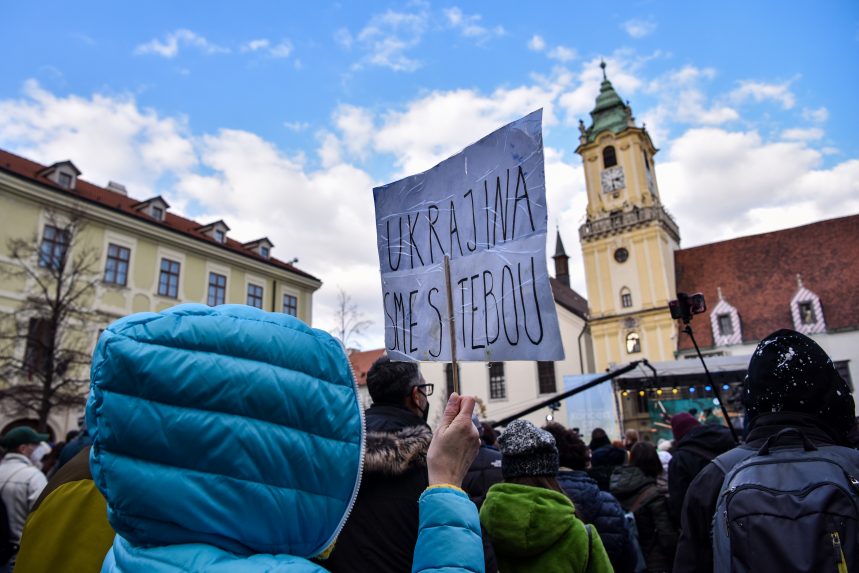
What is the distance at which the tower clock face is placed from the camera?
38.6 m

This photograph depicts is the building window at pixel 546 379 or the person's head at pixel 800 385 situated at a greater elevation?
the building window at pixel 546 379

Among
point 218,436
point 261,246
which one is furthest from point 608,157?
point 218,436

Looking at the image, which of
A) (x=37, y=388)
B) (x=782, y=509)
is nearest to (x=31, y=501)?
(x=782, y=509)

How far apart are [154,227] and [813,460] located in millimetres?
25781

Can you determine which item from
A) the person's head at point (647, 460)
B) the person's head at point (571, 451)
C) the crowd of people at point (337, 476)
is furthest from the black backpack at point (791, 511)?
the person's head at point (647, 460)

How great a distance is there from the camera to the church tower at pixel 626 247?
34.6 metres

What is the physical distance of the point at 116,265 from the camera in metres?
22.7

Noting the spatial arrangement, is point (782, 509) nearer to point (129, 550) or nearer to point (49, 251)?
point (129, 550)

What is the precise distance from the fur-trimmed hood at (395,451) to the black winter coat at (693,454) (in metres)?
2.34

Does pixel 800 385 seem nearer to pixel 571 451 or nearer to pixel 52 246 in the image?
pixel 571 451

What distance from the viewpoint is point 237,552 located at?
1.05 m

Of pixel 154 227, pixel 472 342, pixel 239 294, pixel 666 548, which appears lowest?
pixel 666 548

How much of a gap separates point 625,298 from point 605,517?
34.8m

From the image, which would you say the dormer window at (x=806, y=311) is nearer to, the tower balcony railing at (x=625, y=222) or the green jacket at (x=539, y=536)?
the tower balcony railing at (x=625, y=222)
